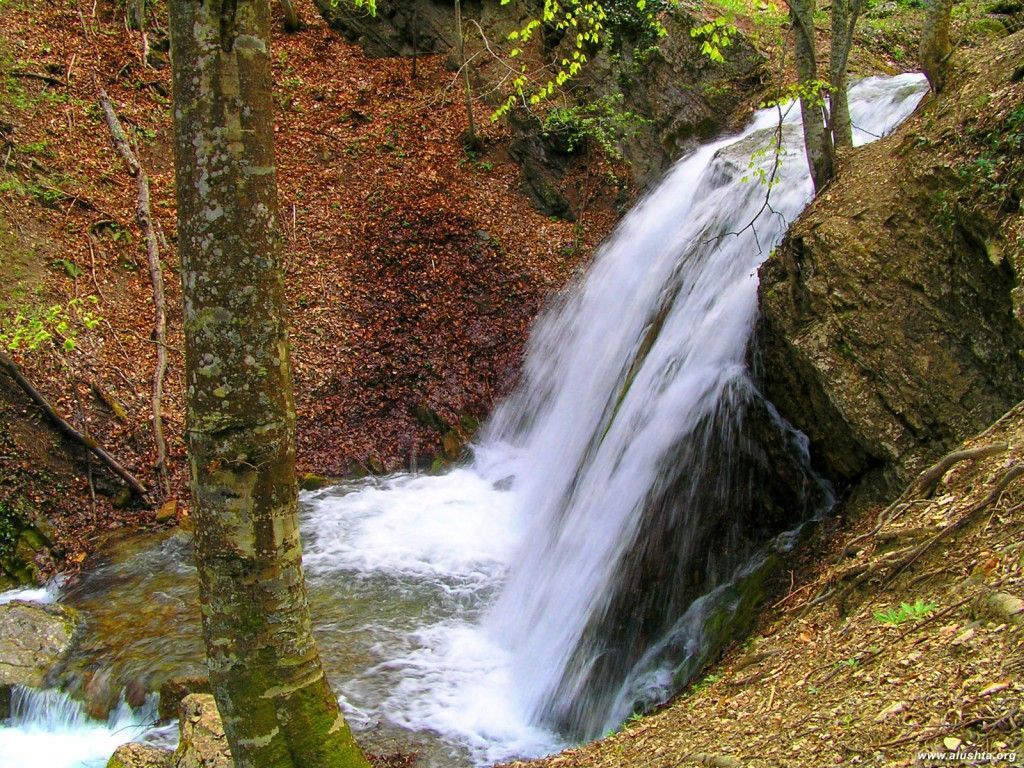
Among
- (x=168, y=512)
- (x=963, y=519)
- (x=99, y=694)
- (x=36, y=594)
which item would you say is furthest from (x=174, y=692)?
(x=963, y=519)

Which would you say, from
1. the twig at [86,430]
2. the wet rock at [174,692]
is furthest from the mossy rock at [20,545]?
the wet rock at [174,692]

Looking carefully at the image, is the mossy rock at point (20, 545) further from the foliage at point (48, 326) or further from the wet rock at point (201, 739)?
the wet rock at point (201, 739)

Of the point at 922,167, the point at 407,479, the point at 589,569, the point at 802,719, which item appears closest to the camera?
the point at 802,719

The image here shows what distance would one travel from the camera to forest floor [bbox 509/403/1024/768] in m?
2.42

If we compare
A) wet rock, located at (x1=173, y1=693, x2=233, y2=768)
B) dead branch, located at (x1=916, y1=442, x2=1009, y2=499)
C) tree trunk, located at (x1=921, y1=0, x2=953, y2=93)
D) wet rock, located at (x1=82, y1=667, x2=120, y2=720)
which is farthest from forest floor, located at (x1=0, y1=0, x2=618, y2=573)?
dead branch, located at (x1=916, y1=442, x2=1009, y2=499)

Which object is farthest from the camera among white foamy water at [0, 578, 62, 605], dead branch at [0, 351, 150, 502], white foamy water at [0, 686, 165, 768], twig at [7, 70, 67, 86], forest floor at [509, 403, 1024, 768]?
twig at [7, 70, 67, 86]

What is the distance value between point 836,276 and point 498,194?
25.9 ft

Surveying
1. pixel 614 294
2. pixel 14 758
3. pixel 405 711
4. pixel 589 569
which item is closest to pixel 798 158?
pixel 614 294

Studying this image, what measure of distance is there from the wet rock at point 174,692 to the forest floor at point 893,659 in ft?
9.74

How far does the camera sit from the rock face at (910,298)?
4.99 meters

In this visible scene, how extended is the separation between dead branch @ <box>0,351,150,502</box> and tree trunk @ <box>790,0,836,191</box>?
8147mm

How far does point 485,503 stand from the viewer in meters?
9.58

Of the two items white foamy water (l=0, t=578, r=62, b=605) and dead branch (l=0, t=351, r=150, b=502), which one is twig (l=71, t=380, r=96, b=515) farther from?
white foamy water (l=0, t=578, r=62, b=605)

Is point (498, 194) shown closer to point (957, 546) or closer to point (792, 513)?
point (792, 513)
